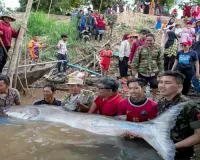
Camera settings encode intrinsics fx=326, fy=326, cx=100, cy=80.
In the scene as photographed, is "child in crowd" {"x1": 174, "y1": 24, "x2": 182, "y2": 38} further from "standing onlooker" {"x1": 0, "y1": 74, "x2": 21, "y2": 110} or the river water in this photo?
the river water

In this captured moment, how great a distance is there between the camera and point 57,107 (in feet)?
18.1

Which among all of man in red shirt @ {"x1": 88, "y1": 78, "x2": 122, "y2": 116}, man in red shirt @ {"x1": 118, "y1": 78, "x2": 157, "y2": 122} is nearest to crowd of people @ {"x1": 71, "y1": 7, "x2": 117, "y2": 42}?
man in red shirt @ {"x1": 88, "y1": 78, "x2": 122, "y2": 116}

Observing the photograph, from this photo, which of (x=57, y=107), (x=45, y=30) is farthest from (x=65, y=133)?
(x=45, y=30)

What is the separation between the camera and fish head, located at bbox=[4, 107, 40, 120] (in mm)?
5504

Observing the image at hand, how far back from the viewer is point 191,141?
12.6ft

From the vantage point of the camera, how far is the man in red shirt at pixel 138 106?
4.70 meters

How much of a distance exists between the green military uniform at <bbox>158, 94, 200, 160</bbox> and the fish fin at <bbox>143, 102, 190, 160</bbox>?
0.12 meters

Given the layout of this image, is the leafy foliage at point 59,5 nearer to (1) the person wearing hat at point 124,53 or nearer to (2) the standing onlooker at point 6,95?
(1) the person wearing hat at point 124,53

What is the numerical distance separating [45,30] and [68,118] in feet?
42.2

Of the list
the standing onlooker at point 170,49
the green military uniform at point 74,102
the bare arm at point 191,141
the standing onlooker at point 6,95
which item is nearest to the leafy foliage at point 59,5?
the standing onlooker at point 170,49

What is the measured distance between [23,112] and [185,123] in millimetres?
2818

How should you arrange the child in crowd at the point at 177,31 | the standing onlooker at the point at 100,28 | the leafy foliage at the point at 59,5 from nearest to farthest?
1. the child in crowd at the point at 177,31
2. the standing onlooker at the point at 100,28
3. the leafy foliage at the point at 59,5

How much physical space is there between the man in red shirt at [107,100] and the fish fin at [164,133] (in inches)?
53.0

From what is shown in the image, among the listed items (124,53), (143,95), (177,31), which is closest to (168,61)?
(124,53)
